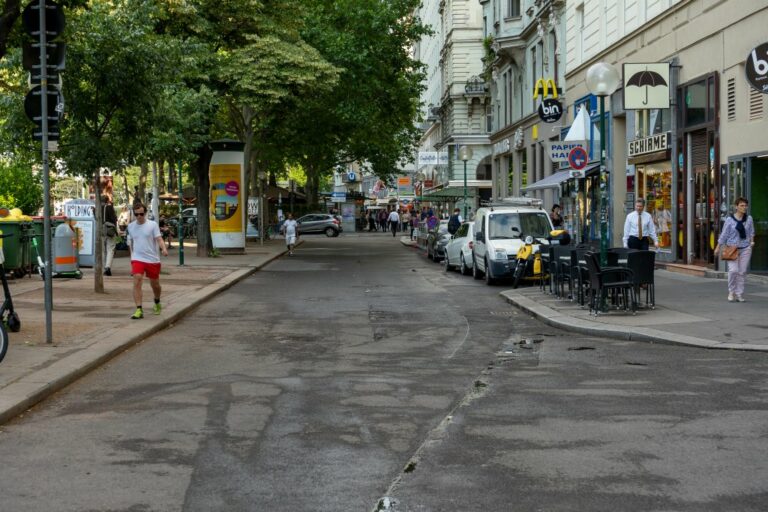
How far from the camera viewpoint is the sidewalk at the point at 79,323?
980 cm

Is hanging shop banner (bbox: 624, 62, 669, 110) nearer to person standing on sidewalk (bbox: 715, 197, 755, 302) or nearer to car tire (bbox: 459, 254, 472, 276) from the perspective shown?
car tire (bbox: 459, 254, 472, 276)

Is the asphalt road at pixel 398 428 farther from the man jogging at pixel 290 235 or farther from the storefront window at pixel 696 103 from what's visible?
the man jogging at pixel 290 235

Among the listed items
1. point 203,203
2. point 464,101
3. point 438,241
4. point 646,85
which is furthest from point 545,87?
point 464,101

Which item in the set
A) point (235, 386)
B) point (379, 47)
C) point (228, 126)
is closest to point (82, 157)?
point (235, 386)

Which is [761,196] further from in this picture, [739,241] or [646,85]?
[646,85]

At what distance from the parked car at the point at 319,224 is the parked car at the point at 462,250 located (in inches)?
1639

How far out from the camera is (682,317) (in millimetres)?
15336

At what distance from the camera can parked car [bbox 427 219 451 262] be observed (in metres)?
34.4

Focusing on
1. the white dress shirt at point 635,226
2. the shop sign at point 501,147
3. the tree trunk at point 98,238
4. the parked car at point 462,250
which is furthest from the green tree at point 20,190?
the white dress shirt at point 635,226

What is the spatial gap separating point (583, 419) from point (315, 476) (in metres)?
2.62

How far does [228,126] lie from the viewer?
5069 centimetres

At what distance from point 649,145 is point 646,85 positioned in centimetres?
225

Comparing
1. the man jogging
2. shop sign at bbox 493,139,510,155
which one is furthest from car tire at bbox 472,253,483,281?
shop sign at bbox 493,139,510,155

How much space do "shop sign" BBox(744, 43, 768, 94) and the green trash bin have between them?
15.6 meters
